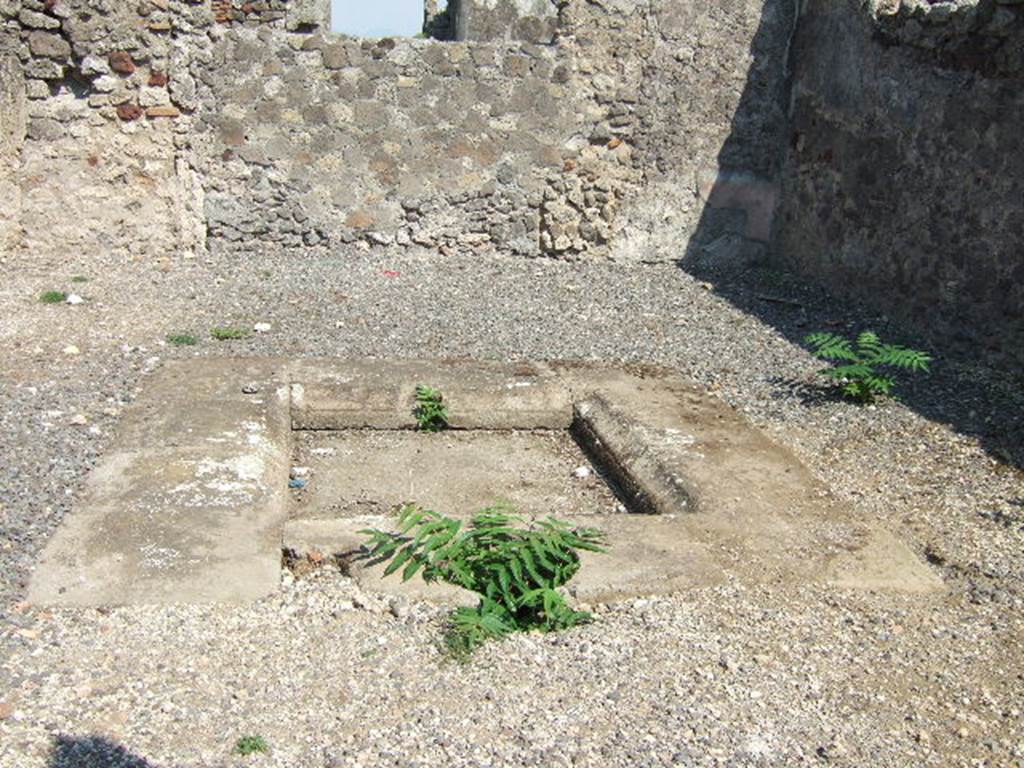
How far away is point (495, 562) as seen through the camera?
3.99m

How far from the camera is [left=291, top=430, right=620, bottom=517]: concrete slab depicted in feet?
16.9

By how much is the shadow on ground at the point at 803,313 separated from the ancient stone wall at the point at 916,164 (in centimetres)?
14

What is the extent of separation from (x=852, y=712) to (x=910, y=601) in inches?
33.4

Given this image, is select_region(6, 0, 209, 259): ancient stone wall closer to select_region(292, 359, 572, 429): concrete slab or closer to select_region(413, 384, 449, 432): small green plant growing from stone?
select_region(292, 359, 572, 429): concrete slab

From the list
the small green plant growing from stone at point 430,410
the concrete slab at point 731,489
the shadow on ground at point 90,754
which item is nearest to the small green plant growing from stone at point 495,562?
the concrete slab at point 731,489

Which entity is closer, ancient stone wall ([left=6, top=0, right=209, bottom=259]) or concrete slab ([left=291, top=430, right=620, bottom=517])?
concrete slab ([left=291, top=430, right=620, bottom=517])

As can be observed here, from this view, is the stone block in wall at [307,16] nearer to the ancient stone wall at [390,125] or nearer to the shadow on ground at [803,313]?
the ancient stone wall at [390,125]

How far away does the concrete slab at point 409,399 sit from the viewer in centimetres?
602

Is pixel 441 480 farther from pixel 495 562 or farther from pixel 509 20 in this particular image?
pixel 509 20

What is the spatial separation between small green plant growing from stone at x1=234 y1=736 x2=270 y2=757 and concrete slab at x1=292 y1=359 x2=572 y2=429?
3.07 metres

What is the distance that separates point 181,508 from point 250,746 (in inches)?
62.2

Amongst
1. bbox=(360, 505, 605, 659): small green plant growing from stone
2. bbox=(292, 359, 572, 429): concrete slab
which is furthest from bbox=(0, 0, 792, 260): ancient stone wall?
bbox=(360, 505, 605, 659): small green plant growing from stone

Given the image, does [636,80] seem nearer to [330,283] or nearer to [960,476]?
[330,283]

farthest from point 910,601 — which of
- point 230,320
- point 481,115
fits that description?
point 481,115
